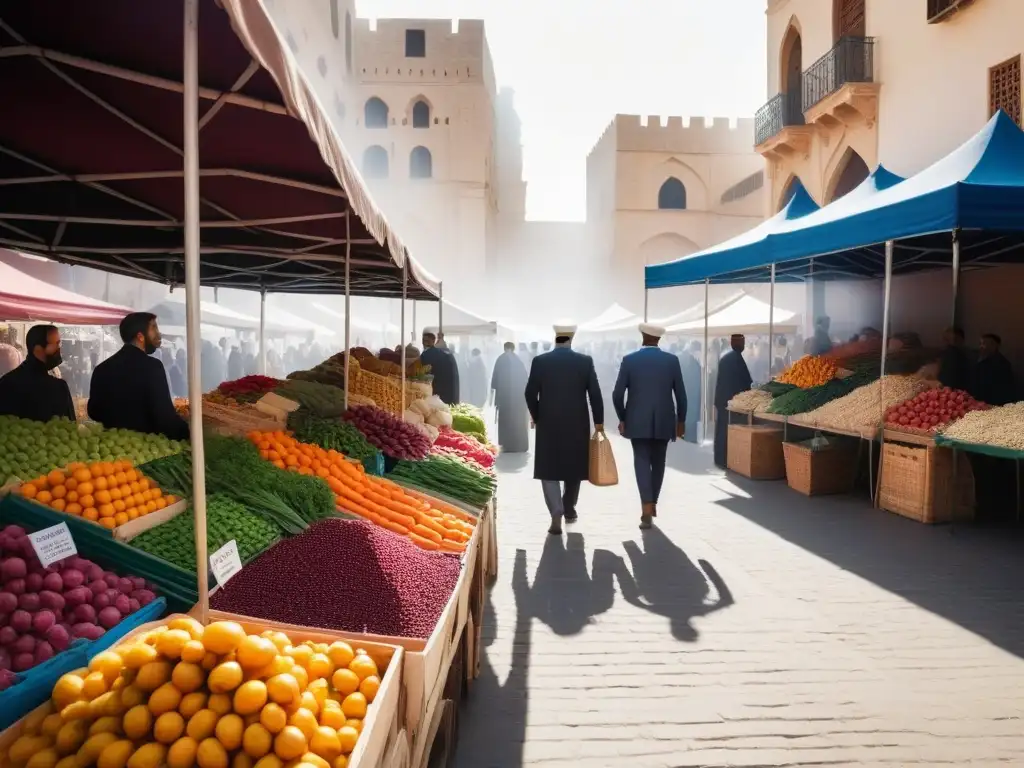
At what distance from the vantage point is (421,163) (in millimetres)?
33719

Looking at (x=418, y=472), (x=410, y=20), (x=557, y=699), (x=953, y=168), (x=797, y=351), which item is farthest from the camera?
(x=410, y=20)

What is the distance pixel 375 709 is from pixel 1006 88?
453 inches

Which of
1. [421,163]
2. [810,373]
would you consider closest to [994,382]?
[810,373]

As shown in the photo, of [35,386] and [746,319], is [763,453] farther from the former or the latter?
[35,386]

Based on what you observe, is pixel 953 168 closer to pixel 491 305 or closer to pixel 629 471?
pixel 629 471

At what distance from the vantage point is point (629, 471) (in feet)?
31.9

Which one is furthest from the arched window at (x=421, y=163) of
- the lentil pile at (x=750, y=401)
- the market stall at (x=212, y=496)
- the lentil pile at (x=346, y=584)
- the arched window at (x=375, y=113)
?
the lentil pile at (x=346, y=584)

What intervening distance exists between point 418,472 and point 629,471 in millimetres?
5330

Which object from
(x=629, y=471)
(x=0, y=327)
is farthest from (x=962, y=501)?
→ (x=0, y=327)

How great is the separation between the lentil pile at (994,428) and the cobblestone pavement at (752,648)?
0.84 metres

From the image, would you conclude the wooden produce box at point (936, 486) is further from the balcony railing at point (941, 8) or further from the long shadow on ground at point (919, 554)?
the balcony railing at point (941, 8)

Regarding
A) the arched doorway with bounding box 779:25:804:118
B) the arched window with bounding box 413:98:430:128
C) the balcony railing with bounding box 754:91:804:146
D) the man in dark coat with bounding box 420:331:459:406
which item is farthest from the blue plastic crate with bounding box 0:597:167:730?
the arched window with bounding box 413:98:430:128

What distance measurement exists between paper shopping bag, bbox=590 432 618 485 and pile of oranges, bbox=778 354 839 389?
3940 mm

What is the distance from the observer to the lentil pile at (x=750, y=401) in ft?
30.6
